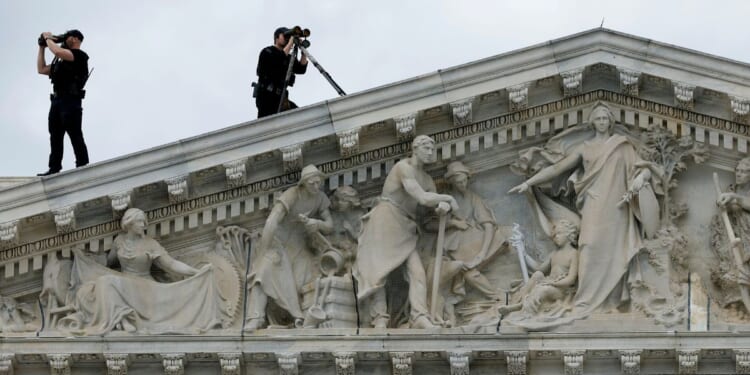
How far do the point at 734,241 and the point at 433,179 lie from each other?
10.00ft

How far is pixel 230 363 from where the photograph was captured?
32875 mm

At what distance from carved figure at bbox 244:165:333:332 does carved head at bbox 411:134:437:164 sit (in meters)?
0.98

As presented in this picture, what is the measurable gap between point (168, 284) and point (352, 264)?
180cm

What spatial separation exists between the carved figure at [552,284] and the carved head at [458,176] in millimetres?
996

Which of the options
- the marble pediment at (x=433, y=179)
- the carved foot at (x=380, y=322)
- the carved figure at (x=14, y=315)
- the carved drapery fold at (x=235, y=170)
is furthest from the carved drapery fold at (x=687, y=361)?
the carved figure at (x=14, y=315)

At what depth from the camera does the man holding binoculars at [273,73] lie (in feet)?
118

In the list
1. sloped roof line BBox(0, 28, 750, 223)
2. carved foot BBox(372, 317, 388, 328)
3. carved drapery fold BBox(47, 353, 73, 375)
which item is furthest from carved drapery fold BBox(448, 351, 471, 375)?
carved drapery fold BBox(47, 353, 73, 375)

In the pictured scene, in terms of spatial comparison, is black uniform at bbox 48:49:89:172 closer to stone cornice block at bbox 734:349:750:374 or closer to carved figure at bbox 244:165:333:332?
carved figure at bbox 244:165:333:332

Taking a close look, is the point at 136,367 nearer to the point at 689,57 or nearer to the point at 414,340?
the point at 414,340

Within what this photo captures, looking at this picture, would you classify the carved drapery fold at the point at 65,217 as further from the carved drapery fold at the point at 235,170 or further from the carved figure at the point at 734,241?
the carved figure at the point at 734,241

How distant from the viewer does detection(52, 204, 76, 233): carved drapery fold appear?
3381 centimetres

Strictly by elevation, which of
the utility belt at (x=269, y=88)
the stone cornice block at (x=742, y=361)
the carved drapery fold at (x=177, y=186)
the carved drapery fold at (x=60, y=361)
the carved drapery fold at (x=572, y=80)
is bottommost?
the stone cornice block at (x=742, y=361)

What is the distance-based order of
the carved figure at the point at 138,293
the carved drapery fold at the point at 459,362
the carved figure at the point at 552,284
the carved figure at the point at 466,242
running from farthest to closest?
the carved figure at the point at 466,242, the carved figure at the point at 138,293, the carved figure at the point at 552,284, the carved drapery fold at the point at 459,362

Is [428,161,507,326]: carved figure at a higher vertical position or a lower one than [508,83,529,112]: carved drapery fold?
lower
